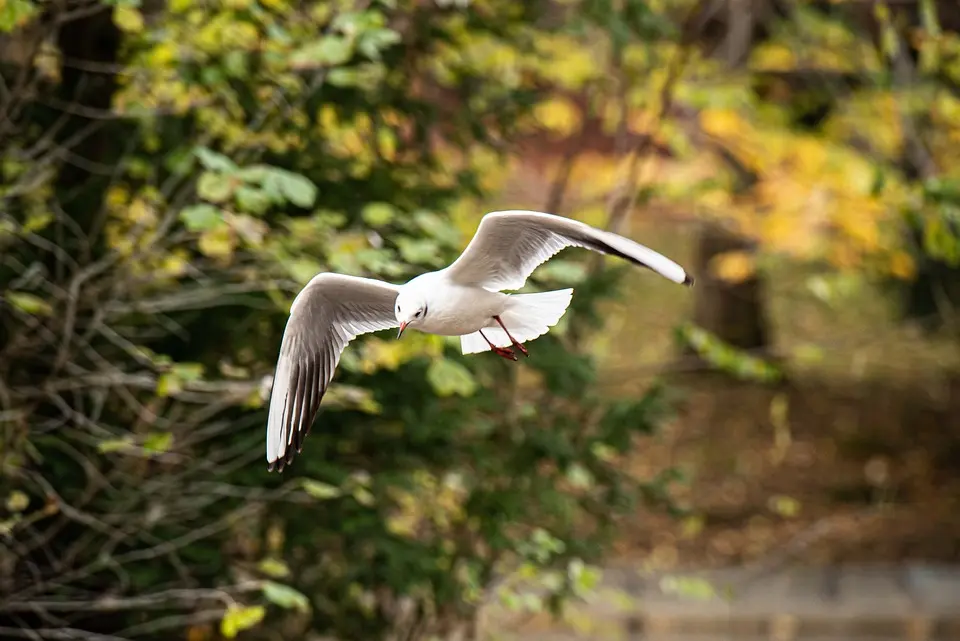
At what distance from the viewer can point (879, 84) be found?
5945 millimetres

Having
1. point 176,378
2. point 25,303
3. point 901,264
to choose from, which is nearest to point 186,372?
point 176,378

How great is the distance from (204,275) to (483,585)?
75.3 inches

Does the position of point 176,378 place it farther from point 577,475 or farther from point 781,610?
point 781,610

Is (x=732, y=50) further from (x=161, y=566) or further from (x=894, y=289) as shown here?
(x=894, y=289)

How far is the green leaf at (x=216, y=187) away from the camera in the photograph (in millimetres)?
4207

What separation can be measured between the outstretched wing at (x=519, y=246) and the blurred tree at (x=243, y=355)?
0.95 metres

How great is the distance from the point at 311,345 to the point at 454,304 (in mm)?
881

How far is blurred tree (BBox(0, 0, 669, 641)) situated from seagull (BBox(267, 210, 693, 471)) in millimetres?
452

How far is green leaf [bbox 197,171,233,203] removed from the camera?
421cm

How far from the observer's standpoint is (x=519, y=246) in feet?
11.2

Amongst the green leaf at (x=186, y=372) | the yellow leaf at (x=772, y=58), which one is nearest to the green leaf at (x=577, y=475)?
the green leaf at (x=186, y=372)

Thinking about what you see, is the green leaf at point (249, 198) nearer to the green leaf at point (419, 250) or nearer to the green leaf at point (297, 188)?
the green leaf at point (297, 188)

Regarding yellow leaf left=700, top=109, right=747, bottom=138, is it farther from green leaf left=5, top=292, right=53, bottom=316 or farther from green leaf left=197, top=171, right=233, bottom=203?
green leaf left=5, top=292, right=53, bottom=316

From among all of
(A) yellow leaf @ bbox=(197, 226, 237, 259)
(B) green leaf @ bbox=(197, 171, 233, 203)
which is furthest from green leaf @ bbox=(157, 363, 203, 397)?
(B) green leaf @ bbox=(197, 171, 233, 203)
